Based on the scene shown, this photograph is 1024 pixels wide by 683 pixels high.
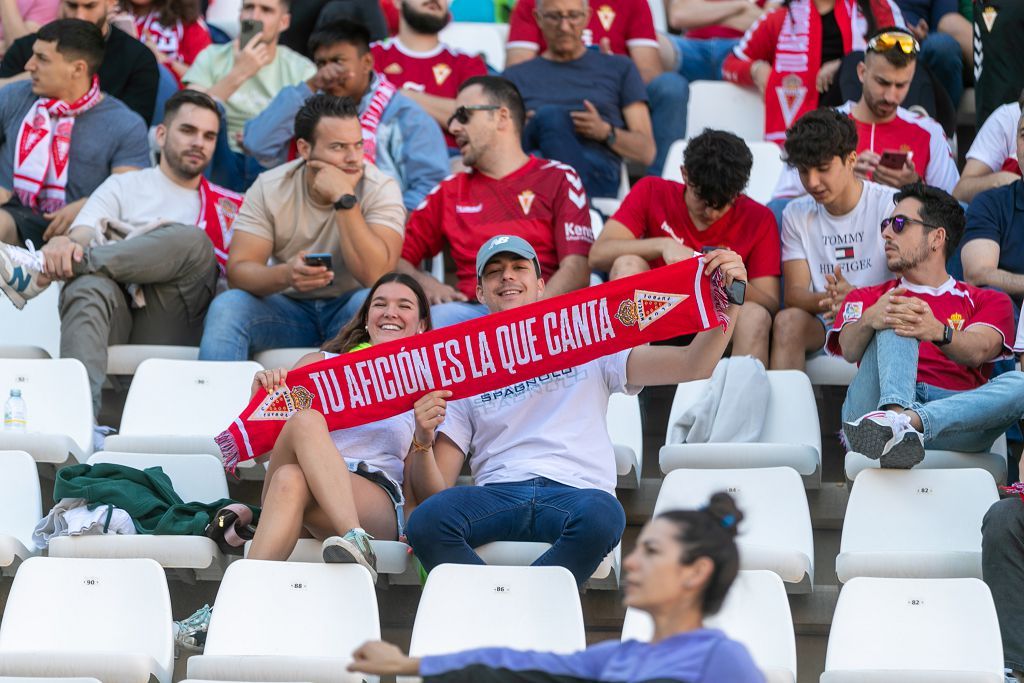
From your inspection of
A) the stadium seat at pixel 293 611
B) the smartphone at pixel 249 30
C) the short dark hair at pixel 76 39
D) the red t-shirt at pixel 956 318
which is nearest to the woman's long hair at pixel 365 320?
the stadium seat at pixel 293 611

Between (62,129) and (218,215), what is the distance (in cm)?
77

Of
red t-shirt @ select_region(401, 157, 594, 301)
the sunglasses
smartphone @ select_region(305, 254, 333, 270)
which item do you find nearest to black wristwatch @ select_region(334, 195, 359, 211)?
smartphone @ select_region(305, 254, 333, 270)

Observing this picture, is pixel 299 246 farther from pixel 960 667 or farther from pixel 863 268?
pixel 960 667

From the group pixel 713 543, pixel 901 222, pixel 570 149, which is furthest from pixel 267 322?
pixel 713 543

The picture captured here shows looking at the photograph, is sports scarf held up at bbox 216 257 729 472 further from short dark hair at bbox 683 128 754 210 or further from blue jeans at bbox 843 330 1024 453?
short dark hair at bbox 683 128 754 210

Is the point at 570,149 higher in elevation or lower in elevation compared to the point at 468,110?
lower

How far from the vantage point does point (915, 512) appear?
445 cm

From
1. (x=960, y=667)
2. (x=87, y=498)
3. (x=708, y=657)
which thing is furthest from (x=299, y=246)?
(x=708, y=657)

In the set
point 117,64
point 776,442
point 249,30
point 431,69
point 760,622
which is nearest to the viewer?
point 760,622

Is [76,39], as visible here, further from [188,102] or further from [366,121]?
[366,121]

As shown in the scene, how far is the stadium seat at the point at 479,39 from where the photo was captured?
781 centimetres

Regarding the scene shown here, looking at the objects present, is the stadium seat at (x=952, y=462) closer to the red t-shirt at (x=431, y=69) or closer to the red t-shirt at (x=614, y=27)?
the red t-shirt at (x=431, y=69)

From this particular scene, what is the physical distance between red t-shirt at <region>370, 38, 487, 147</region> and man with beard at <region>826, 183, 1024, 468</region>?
2571 mm

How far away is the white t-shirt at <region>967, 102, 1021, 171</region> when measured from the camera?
19.9ft
